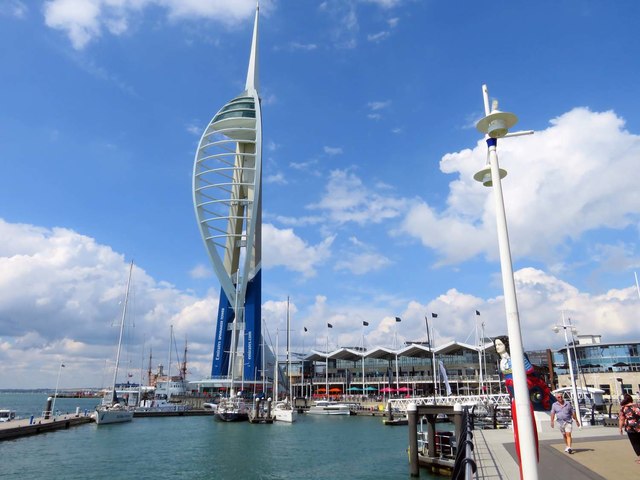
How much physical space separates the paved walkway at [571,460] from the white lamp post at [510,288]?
5297 mm

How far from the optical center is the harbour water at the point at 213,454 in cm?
2269

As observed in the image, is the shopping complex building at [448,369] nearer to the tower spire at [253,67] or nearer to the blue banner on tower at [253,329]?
the blue banner on tower at [253,329]

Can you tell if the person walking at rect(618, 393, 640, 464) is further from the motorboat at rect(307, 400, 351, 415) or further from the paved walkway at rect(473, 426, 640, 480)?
the motorboat at rect(307, 400, 351, 415)

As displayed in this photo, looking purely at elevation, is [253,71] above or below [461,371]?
above

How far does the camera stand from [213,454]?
29000 mm

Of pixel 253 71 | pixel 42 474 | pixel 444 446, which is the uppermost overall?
pixel 253 71

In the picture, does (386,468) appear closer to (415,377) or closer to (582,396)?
(582,396)

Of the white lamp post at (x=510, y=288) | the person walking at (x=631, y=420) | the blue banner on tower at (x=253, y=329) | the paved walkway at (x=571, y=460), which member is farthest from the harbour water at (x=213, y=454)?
the blue banner on tower at (x=253, y=329)

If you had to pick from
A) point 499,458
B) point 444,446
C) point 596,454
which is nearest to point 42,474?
point 444,446

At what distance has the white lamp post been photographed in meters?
5.86

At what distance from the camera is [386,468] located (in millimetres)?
22734

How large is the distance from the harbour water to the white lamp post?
1540cm

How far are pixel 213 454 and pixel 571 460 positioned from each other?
22.6 meters

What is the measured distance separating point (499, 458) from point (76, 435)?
3860cm
